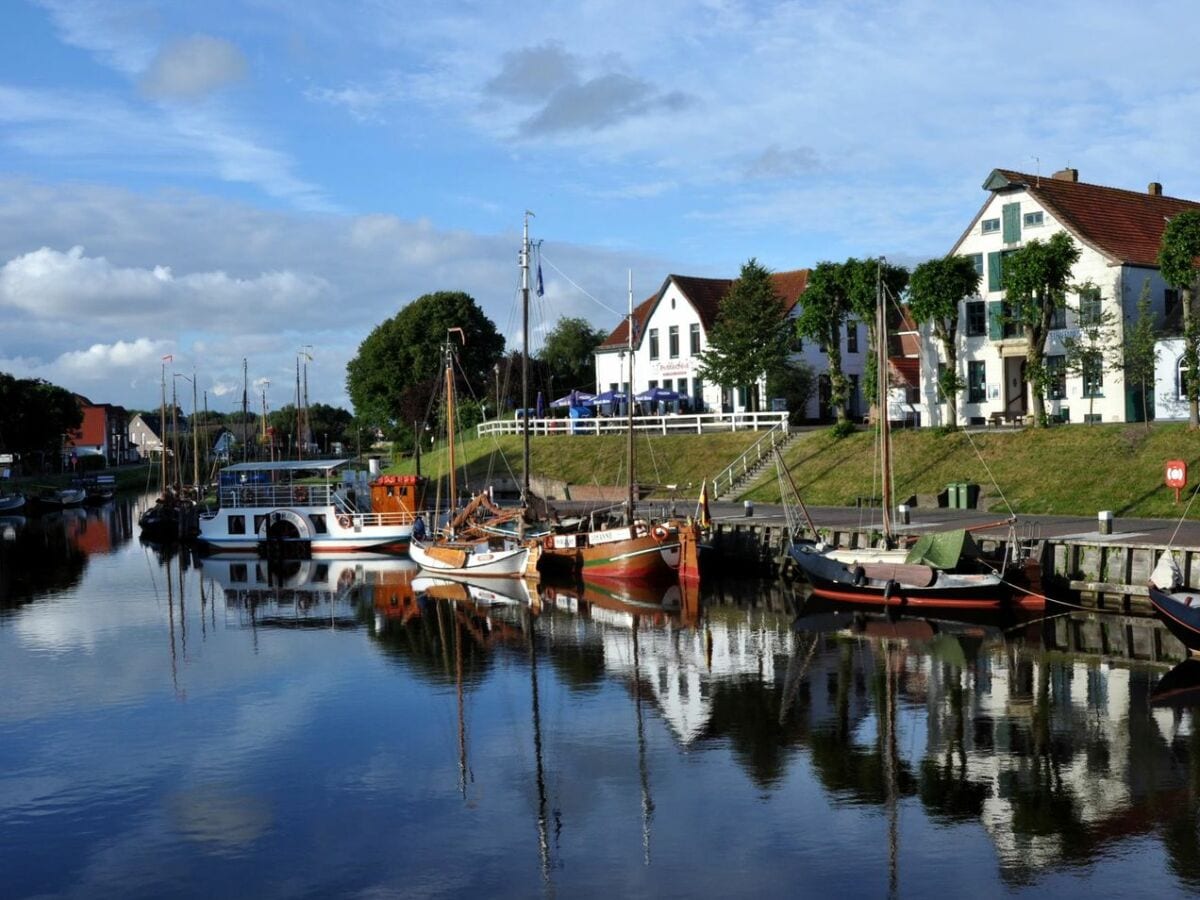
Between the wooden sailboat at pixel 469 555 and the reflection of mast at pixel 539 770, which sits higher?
the wooden sailboat at pixel 469 555

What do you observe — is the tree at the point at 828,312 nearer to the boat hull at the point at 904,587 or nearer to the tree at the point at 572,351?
the boat hull at the point at 904,587

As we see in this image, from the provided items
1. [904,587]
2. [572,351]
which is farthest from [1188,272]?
[572,351]

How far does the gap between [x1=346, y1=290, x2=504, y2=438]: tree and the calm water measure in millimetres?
69302

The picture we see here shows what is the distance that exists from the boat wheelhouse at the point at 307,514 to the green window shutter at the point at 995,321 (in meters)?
27.6

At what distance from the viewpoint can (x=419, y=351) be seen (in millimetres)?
106312

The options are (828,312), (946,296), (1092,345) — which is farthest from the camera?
(828,312)

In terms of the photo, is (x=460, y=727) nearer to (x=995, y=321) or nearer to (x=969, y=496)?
(x=969, y=496)

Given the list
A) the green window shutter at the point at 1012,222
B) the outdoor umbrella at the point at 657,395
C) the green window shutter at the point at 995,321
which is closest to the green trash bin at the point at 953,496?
the green window shutter at the point at 995,321

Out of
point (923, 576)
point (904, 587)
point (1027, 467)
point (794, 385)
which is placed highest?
point (794, 385)

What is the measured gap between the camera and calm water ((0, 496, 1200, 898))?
16703 mm

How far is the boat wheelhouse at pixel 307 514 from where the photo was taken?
59344 millimetres

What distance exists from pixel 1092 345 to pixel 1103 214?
356 inches

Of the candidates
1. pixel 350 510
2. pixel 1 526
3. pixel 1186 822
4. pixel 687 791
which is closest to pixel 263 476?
pixel 350 510

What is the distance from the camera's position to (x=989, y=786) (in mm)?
19578
